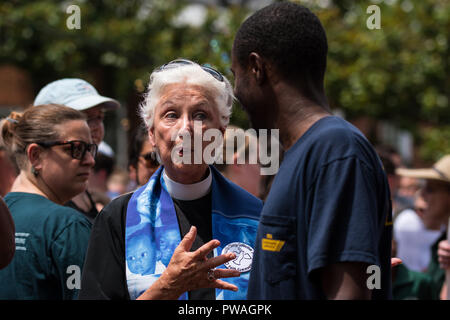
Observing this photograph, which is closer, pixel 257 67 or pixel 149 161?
pixel 257 67

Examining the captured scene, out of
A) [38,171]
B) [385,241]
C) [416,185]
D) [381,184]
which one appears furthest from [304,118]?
[416,185]

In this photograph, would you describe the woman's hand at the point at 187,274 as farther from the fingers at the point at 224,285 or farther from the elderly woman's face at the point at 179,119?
the elderly woman's face at the point at 179,119

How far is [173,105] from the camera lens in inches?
112

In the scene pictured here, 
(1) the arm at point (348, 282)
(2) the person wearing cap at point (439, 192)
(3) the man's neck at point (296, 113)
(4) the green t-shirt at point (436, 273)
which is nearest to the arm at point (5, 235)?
(3) the man's neck at point (296, 113)

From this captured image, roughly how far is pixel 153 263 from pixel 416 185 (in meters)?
8.91

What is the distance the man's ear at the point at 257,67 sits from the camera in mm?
2109

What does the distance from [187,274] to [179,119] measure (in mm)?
758

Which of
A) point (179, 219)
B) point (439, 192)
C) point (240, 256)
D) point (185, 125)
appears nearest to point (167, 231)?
point (179, 219)

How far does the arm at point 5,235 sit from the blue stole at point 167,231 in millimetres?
477

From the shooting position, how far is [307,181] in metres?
1.91

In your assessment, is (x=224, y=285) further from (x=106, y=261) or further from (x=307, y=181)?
(x=307, y=181)

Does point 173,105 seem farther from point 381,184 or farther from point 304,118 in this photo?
point 381,184
